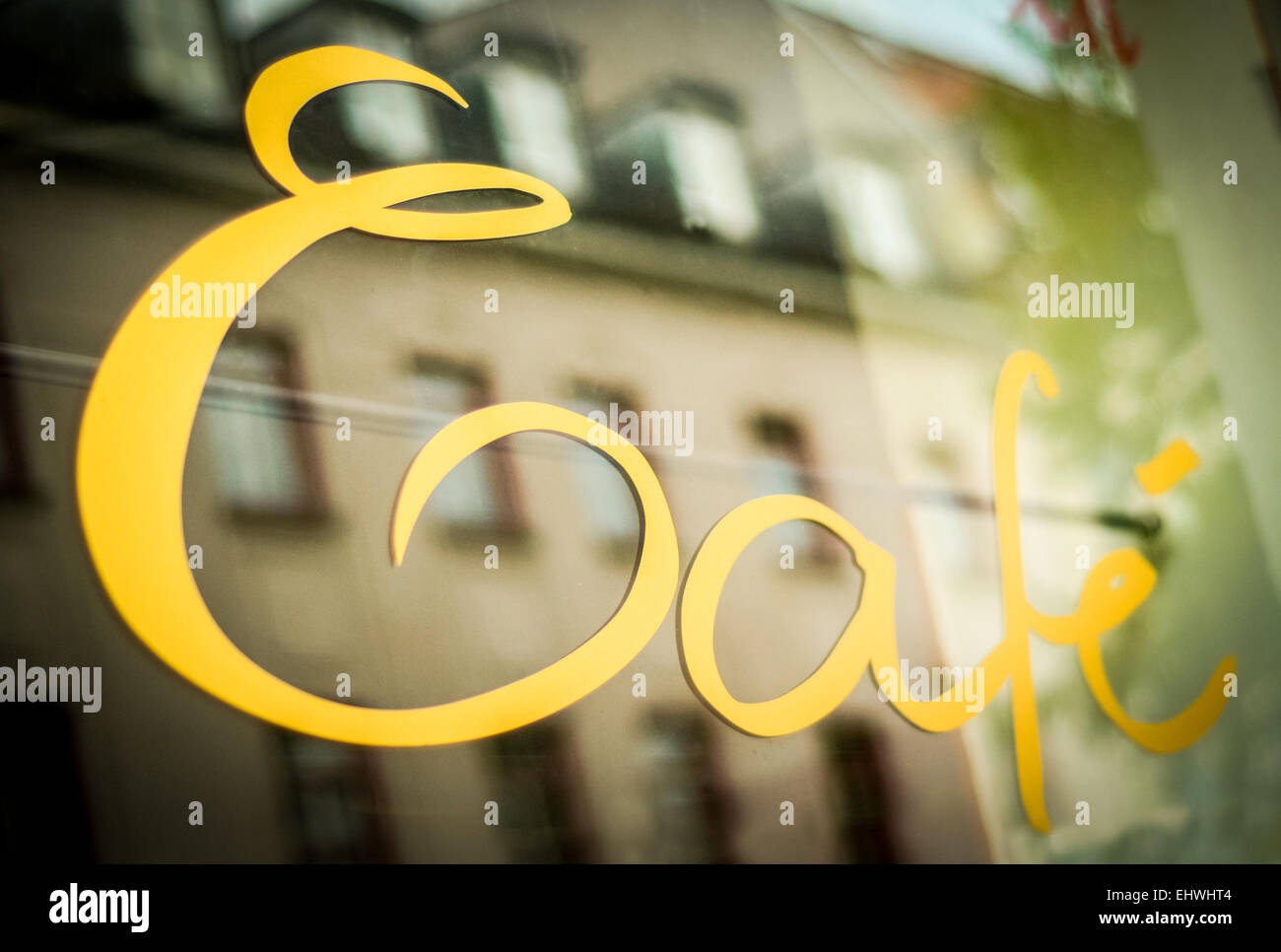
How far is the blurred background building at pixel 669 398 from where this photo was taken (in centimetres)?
331

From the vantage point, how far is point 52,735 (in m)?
3.29

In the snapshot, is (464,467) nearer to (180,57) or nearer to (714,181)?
(714,181)

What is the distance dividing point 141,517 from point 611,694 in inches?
70.3

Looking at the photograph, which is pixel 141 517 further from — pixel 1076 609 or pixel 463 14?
pixel 1076 609

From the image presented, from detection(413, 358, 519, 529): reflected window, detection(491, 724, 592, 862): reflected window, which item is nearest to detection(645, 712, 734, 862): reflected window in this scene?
detection(491, 724, 592, 862): reflected window

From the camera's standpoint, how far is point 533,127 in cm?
347

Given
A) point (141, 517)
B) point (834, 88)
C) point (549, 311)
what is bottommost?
point (141, 517)

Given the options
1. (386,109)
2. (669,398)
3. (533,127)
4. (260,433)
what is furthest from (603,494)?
(386,109)

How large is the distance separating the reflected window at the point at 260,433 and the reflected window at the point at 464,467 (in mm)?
439

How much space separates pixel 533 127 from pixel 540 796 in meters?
2.47

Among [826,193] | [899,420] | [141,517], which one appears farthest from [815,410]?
[141,517]

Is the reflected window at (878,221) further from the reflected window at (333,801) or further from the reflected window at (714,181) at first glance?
the reflected window at (333,801)

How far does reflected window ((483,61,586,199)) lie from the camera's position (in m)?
3.46

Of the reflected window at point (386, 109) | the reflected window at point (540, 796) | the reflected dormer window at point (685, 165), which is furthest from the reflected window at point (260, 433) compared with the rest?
the reflected dormer window at point (685, 165)
